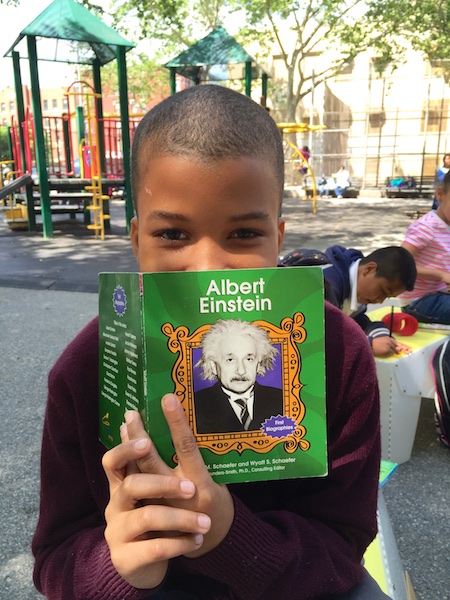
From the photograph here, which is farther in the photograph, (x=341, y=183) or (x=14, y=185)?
(x=341, y=183)

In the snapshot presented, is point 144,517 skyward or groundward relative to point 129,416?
groundward

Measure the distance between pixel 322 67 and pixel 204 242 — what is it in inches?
1148

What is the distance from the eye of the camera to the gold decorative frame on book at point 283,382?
30.5 inches

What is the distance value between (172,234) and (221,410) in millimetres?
400

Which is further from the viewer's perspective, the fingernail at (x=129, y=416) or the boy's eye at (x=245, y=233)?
the boy's eye at (x=245, y=233)

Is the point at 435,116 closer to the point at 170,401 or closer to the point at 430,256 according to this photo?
the point at 430,256

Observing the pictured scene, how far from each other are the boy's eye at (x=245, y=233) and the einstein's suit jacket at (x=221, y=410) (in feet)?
1.18

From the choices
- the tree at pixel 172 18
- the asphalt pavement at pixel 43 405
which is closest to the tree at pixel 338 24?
the tree at pixel 172 18

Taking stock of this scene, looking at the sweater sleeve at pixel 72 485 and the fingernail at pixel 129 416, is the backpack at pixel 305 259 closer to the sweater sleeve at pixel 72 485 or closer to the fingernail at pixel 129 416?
the sweater sleeve at pixel 72 485

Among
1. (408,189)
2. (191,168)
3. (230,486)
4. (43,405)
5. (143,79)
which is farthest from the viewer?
(143,79)

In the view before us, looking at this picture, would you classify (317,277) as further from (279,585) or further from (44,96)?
(44,96)

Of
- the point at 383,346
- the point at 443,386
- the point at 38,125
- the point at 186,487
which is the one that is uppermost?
the point at 38,125

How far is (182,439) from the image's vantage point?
0.76 m

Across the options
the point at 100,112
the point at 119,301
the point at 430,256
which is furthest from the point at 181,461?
the point at 100,112
